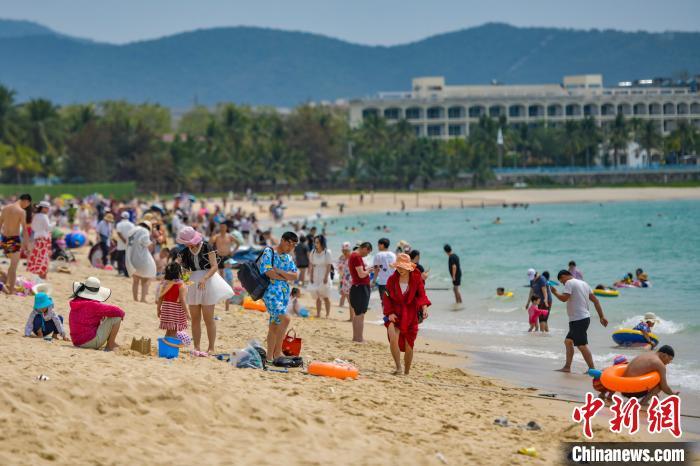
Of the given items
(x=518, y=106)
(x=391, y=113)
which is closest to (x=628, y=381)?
(x=391, y=113)

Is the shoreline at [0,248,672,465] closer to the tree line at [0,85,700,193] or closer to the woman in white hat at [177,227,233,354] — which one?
the woman in white hat at [177,227,233,354]

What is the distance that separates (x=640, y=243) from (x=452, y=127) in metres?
92.1

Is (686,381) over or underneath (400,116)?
underneath

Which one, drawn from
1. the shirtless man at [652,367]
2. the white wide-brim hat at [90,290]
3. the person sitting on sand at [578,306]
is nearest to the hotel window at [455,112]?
the person sitting on sand at [578,306]

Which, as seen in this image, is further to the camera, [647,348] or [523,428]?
[647,348]

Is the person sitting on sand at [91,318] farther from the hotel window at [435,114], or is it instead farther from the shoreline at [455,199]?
the hotel window at [435,114]

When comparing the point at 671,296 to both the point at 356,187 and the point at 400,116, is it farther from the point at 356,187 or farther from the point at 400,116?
the point at 400,116

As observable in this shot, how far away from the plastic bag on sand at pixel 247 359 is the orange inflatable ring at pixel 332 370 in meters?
0.54

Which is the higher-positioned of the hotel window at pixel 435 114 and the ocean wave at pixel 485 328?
the hotel window at pixel 435 114

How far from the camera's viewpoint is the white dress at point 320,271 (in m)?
16.6

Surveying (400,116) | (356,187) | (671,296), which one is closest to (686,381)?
(671,296)

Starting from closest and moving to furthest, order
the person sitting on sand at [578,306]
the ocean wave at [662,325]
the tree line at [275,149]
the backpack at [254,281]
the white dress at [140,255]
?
the backpack at [254,281] < the person sitting on sand at [578,306] < the white dress at [140,255] < the ocean wave at [662,325] < the tree line at [275,149]

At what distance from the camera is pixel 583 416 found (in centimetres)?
975

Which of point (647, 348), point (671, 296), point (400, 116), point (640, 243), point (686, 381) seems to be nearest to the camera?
point (686, 381)
